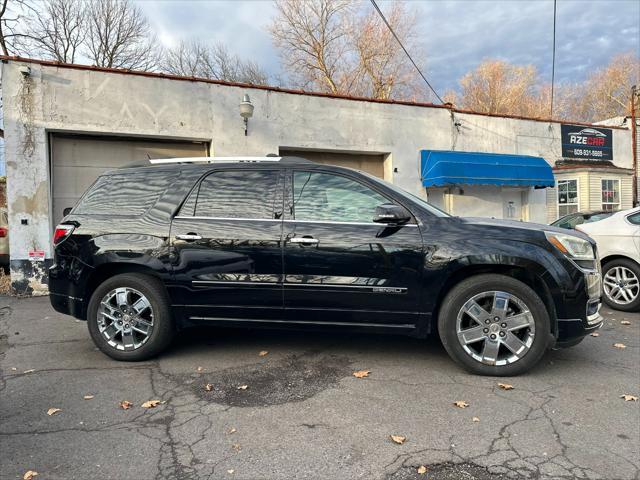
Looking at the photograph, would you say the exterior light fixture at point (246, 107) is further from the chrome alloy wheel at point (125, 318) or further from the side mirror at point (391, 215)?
the side mirror at point (391, 215)

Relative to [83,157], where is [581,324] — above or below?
below

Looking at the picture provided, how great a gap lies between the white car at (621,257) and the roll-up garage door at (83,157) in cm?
830

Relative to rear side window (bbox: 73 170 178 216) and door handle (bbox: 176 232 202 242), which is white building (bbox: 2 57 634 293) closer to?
rear side window (bbox: 73 170 178 216)

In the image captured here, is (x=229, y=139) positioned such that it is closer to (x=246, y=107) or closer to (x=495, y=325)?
(x=246, y=107)

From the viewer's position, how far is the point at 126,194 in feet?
14.5

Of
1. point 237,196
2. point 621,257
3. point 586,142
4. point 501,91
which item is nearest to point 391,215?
point 237,196

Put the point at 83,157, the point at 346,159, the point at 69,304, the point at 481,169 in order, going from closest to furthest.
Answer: the point at 69,304 < the point at 83,157 < the point at 346,159 < the point at 481,169

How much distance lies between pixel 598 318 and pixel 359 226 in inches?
90.7

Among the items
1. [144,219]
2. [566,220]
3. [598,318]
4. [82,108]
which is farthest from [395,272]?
[82,108]

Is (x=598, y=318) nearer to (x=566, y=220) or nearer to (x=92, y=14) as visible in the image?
(x=566, y=220)

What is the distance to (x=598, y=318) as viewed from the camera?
396 cm

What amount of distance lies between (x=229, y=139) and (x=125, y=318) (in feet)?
20.7

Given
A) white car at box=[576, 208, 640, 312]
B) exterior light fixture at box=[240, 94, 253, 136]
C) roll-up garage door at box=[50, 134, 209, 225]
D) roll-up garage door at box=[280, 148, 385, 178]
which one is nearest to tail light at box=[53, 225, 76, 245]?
roll-up garage door at box=[50, 134, 209, 225]

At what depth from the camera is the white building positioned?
8.31m
